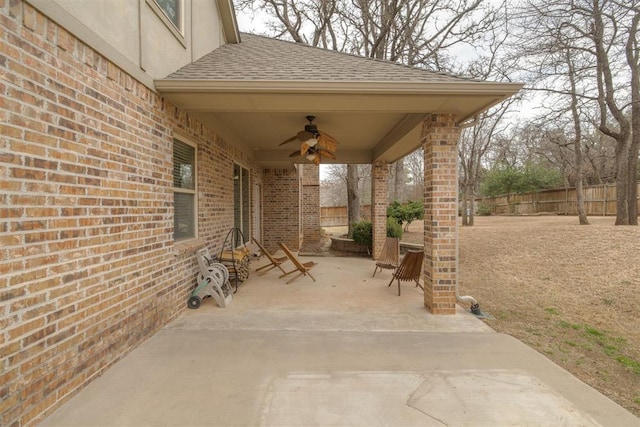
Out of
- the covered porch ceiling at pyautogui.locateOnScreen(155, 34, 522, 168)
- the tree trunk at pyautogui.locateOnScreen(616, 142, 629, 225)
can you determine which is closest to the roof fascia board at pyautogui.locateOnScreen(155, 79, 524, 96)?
the covered porch ceiling at pyautogui.locateOnScreen(155, 34, 522, 168)

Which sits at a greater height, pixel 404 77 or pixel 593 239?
pixel 404 77

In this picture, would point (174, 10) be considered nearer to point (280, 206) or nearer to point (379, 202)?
point (379, 202)

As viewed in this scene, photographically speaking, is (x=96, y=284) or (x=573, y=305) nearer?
(x=96, y=284)

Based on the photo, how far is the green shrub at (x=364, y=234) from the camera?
31.2 ft

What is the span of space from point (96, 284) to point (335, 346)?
2.15 m

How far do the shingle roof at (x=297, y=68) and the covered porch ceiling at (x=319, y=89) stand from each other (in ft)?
0.04

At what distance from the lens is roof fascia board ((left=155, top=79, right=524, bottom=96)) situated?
3430 millimetres


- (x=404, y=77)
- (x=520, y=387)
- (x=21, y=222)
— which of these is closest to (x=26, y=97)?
(x=21, y=222)

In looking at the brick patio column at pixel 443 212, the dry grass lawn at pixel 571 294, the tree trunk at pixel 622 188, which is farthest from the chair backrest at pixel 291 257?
the tree trunk at pixel 622 188

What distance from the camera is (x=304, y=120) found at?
215 inches

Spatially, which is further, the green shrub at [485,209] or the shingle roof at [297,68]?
the green shrub at [485,209]

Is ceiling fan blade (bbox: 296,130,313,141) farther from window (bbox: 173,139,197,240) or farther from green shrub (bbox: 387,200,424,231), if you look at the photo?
green shrub (bbox: 387,200,424,231)

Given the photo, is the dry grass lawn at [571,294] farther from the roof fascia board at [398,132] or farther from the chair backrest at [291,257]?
the chair backrest at [291,257]

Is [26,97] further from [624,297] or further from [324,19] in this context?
[324,19]
